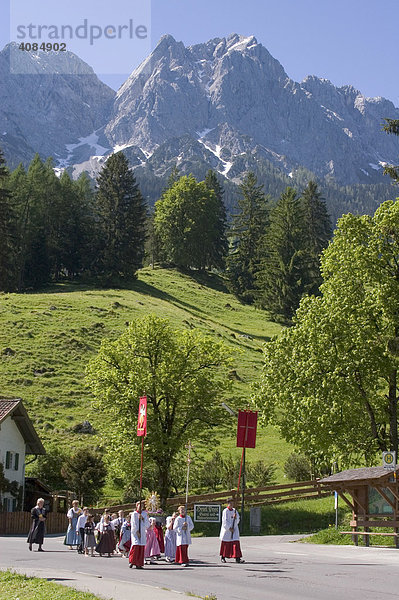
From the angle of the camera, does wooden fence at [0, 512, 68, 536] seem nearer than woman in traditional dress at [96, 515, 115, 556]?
No

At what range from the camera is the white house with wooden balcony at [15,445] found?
4662 cm

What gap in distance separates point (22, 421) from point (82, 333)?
97.4 feet

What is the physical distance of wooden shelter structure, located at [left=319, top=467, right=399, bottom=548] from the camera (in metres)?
28.3

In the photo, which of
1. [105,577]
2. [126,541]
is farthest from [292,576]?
[126,541]

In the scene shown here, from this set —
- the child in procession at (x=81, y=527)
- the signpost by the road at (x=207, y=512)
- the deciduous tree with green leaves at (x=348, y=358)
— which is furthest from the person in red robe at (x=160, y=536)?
the deciduous tree with green leaves at (x=348, y=358)

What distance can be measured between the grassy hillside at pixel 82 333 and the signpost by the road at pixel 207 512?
11.1 meters

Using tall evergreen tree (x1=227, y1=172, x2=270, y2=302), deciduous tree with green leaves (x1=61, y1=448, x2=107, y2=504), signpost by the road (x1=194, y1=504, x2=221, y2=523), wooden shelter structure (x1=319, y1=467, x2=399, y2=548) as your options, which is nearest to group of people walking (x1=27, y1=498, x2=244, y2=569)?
signpost by the road (x1=194, y1=504, x2=221, y2=523)

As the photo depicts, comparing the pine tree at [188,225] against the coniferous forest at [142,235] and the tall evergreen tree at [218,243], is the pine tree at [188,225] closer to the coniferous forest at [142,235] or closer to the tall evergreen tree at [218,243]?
the tall evergreen tree at [218,243]

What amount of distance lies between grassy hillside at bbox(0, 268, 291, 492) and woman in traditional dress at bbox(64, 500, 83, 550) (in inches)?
618

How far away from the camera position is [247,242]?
120 metres

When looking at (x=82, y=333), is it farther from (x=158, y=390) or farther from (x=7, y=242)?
(x=158, y=390)

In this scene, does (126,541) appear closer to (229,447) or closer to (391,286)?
(391,286)

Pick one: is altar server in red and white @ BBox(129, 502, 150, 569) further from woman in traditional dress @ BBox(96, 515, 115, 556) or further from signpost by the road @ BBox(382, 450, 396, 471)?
signpost by the road @ BBox(382, 450, 396, 471)

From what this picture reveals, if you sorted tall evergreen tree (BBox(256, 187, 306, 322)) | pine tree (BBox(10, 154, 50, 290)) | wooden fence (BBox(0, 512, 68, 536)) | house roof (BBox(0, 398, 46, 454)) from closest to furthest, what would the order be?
wooden fence (BBox(0, 512, 68, 536)), house roof (BBox(0, 398, 46, 454)), tall evergreen tree (BBox(256, 187, 306, 322)), pine tree (BBox(10, 154, 50, 290))
